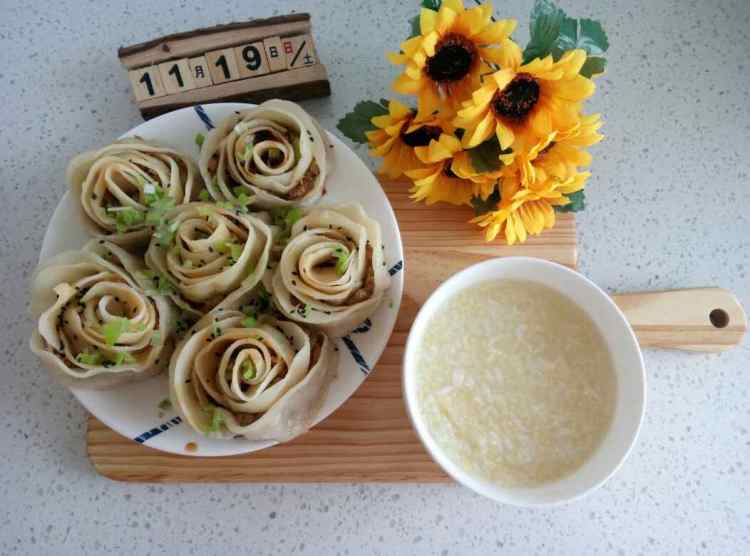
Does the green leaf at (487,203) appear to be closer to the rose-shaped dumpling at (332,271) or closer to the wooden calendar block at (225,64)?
the rose-shaped dumpling at (332,271)

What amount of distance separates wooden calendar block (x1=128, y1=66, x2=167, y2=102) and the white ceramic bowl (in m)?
0.48

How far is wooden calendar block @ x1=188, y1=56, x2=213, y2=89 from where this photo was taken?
0.93 meters

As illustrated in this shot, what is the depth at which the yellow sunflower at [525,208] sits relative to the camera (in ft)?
2.63

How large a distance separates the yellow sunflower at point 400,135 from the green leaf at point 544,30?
0.41 feet

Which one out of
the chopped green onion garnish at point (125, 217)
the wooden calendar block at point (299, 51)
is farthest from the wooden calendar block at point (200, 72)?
the chopped green onion garnish at point (125, 217)

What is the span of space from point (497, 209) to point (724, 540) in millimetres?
537

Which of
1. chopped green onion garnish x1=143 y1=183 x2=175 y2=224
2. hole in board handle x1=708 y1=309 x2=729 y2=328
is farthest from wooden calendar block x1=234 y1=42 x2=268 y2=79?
hole in board handle x1=708 y1=309 x2=729 y2=328

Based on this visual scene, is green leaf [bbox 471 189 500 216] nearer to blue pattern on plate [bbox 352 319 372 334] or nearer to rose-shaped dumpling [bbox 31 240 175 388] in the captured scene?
blue pattern on plate [bbox 352 319 372 334]

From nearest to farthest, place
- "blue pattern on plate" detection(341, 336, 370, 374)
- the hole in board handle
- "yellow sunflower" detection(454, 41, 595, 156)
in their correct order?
"yellow sunflower" detection(454, 41, 595, 156) → "blue pattern on plate" detection(341, 336, 370, 374) → the hole in board handle

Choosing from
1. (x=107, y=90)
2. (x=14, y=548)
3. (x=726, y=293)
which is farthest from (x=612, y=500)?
(x=107, y=90)

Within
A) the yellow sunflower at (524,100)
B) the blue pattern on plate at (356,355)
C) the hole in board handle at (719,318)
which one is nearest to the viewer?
the yellow sunflower at (524,100)

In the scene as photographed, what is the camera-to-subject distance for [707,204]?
1.00m

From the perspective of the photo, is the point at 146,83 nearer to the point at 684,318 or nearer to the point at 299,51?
the point at 299,51

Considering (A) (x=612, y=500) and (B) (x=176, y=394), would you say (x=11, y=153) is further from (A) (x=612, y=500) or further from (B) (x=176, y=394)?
(A) (x=612, y=500)
